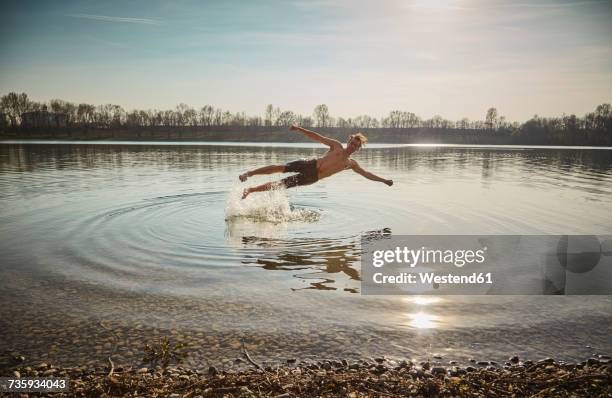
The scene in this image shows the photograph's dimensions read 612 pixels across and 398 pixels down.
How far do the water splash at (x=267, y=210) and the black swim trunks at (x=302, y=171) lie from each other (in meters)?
0.43

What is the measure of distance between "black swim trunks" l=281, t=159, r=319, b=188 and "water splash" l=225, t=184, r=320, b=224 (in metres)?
0.43

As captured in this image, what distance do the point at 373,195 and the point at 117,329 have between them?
1316 centimetres

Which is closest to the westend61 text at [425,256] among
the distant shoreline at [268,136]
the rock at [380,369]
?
the rock at [380,369]

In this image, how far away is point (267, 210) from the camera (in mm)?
13234

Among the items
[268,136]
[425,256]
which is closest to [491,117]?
[268,136]

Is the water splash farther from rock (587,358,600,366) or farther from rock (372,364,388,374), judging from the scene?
rock (587,358,600,366)

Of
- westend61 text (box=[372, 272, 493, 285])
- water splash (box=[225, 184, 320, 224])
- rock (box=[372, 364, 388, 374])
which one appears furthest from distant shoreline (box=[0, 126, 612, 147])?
rock (box=[372, 364, 388, 374])

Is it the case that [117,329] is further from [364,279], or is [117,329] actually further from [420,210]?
[420,210]

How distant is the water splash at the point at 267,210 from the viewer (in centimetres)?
1231

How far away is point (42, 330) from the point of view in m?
5.39

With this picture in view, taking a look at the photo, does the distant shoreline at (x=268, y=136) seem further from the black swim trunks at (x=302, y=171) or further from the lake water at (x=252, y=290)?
the black swim trunks at (x=302, y=171)

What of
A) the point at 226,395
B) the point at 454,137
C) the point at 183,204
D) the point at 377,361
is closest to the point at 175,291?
the point at 226,395

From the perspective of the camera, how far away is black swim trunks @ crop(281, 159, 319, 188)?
38.6ft

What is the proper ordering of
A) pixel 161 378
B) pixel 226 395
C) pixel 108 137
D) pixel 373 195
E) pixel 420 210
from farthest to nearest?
1. pixel 108 137
2. pixel 373 195
3. pixel 420 210
4. pixel 161 378
5. pixel 226 395
